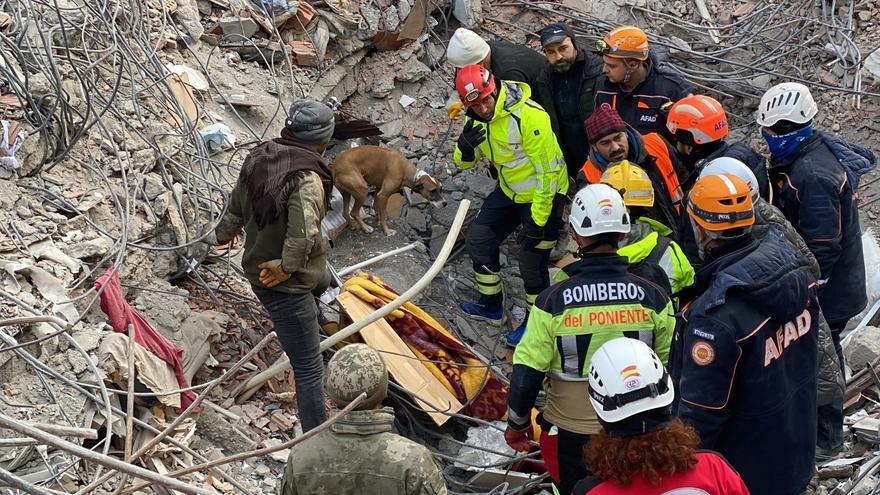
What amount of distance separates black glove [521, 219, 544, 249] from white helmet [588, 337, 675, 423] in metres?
3.72

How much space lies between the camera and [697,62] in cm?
970

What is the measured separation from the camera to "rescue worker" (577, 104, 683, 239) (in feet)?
18.5

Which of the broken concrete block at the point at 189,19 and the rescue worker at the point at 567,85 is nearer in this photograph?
the rescue worker at the point at 567,85

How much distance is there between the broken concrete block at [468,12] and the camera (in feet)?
31.3

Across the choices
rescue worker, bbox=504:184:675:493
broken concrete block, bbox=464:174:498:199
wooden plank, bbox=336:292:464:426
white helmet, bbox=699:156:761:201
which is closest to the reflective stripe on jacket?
rescue worker, bbox=504:184:675:493

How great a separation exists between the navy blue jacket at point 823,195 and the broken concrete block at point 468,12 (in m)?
4.71

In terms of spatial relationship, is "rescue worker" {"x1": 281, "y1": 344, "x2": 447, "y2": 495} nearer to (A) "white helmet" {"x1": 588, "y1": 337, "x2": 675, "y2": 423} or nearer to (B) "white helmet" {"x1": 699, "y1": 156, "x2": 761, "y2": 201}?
(A) "white helmet" {"x1": 588, "y1": 337, "x2": 675, "y2": 423}

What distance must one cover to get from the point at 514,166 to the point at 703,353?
10.6 feet

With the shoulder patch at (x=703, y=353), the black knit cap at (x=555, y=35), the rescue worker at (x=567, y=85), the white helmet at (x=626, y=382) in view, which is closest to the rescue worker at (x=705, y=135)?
the rescue worker at (x=567, y=85)

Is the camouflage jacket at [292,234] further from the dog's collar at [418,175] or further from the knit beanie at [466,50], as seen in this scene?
the dog's collar at [418,175]

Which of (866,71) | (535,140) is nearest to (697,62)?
(866,71)

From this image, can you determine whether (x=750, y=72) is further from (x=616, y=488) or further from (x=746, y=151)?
(x=616, y=488)

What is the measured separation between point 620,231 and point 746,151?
1.89 metres

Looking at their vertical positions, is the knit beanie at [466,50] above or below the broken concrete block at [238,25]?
below
